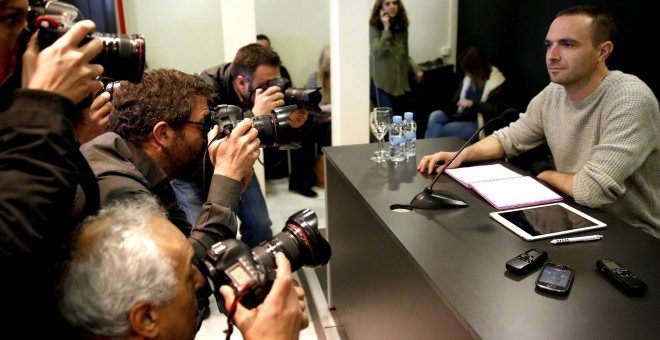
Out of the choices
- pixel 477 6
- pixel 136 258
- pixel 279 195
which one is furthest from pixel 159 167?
pixel 477 6

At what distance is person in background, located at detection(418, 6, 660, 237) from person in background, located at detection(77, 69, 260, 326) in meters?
0.78

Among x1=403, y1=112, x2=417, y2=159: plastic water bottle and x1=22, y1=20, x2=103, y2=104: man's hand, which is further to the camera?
x1=403, y1=112, x2=417, y2=159: plastic water bottle

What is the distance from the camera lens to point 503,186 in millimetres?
1610

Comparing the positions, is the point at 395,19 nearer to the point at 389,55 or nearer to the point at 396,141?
the point at 389,55

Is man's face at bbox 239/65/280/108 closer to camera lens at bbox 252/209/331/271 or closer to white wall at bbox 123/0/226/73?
camera lens at bbox 252/209/331/271

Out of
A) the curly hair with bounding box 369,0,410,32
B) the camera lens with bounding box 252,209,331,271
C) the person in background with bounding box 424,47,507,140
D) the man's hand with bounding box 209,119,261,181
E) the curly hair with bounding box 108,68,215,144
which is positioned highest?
the curly hair with bounding box 369,0,410,32

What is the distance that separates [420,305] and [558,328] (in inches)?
16.5

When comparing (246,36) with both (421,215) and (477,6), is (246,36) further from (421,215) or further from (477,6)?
(477,6)

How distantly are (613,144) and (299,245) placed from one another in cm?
114

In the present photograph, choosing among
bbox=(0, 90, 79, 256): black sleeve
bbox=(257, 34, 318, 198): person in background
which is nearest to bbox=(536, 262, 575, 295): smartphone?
bbox=(0, 90, 79, 256): black sleeve

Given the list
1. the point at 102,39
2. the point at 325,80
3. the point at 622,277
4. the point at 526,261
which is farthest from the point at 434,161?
the point at 325,80

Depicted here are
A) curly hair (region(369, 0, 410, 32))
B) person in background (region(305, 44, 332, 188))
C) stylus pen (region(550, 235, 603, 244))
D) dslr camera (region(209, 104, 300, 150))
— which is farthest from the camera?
person in background (region(305, 44, 332, 188))

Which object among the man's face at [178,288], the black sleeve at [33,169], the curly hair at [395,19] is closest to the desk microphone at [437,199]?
the man's face at [178,288]

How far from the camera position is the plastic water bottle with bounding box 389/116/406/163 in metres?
2.00
